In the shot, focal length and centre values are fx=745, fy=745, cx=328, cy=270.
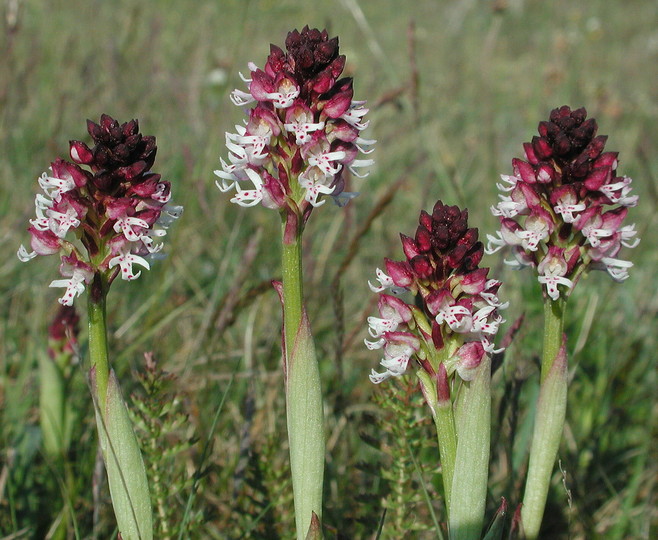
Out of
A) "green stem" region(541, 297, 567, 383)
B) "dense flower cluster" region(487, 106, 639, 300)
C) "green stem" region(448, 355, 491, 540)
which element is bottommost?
"green stem" region(448, 355, 491, 540)

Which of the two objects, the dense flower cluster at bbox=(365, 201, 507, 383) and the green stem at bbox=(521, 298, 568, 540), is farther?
the green stem at bbox=(521, 298, 568, 540)

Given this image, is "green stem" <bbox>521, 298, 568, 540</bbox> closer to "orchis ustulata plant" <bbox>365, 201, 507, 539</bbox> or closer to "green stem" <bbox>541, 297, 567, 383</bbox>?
"green stem" <bbox>541, 297, 567, 383</bbox>

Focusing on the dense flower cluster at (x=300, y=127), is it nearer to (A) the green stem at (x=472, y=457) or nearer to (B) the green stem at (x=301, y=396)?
(B) the green stem at (x=301, y=396)

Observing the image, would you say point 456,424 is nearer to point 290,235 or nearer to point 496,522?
point 496,522

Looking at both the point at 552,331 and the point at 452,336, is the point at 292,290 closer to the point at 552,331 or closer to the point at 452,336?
the point at 452,336

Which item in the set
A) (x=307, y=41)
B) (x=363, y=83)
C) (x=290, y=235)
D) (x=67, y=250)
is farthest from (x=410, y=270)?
(x=363, y=83)

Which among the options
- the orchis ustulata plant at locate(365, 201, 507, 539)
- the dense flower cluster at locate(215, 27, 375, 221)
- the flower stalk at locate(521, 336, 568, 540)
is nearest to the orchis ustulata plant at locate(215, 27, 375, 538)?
the dense flower cluster at locate(215, 27, 375, 221)
